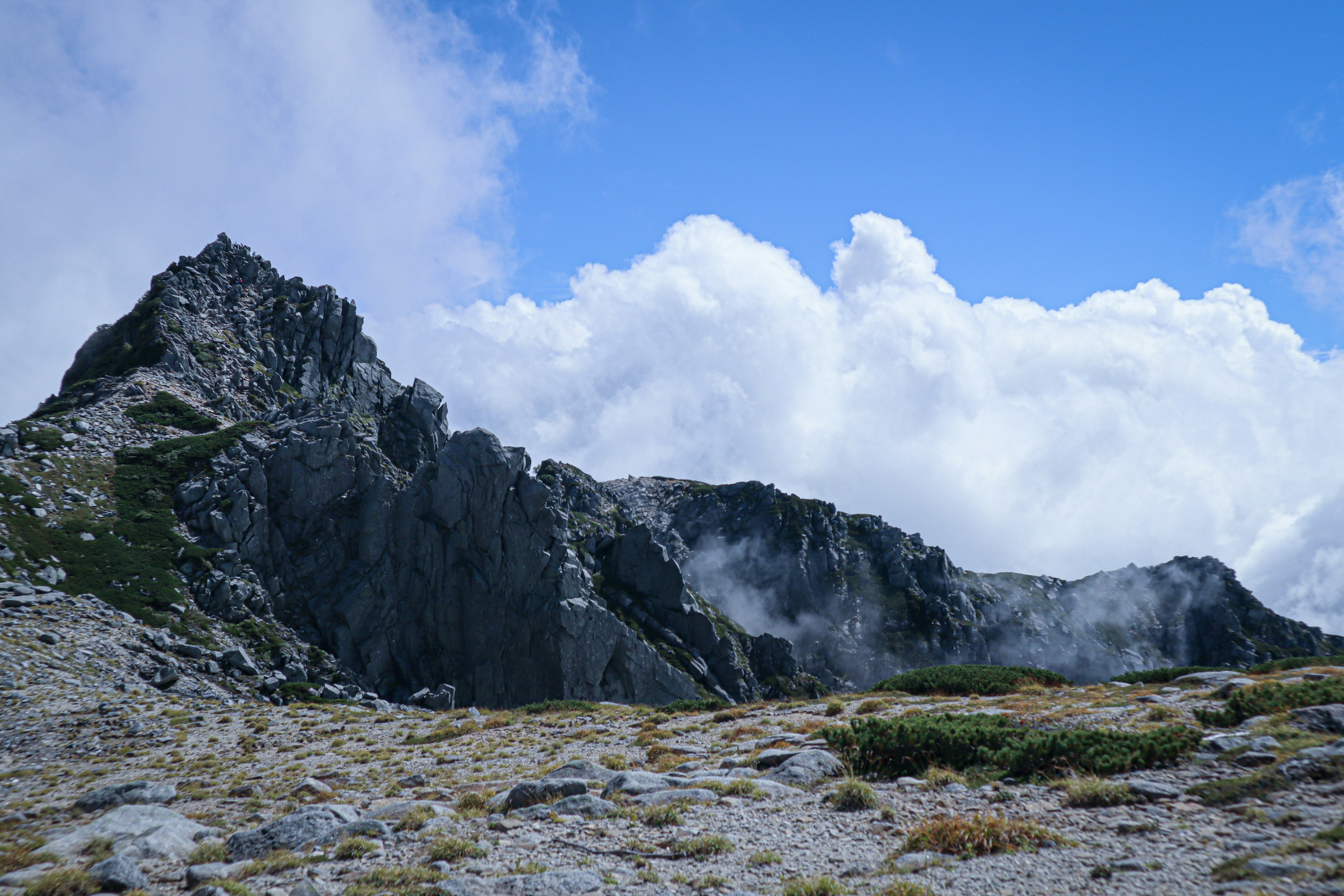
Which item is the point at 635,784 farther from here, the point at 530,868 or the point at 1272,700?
the point at 1272,700

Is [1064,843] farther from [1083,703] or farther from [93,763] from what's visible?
[93,763]

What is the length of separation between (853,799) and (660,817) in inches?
165

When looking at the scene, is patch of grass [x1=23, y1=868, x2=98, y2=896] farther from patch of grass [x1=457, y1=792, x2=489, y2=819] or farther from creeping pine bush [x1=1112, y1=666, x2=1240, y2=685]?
creeping pine bush [x1=1112, y1=666, x2=1240, y2=685]

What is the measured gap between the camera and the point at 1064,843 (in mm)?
10117

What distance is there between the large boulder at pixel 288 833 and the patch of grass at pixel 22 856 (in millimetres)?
2885

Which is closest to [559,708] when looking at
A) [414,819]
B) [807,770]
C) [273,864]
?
[807,770]

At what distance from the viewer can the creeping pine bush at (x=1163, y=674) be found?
27.9 m

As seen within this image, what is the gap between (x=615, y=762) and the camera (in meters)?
19.5

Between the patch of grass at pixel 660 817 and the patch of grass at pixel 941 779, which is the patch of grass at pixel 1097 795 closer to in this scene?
the patch of grass at pixel 941 779

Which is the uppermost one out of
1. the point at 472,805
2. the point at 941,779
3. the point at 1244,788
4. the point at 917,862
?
the point at 1244,788

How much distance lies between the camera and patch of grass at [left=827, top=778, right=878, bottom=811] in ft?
43.8

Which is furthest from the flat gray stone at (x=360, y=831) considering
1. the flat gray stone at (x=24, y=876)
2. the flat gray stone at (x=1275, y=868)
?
the flat gray stone at (x=1275, y=868)

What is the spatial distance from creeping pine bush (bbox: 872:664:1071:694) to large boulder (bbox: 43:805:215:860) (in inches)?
1118

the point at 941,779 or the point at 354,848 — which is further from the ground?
the point at 941,779
